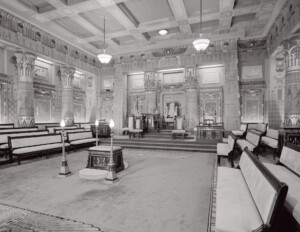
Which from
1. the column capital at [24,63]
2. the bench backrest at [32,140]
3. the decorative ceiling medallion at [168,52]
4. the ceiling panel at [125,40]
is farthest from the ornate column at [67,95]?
the decorative ceiling medallion at [168,52]

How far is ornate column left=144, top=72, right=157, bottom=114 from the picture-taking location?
12805mm

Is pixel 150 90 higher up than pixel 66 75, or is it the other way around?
pixel 66 75

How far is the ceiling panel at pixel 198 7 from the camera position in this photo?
7801 mm

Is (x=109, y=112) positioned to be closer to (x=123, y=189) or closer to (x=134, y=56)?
(x=134, y=56)

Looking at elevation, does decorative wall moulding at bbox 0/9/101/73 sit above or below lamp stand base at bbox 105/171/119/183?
above

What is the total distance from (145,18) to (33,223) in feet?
30.2

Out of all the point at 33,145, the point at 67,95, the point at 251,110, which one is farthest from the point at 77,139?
the point at 251,110

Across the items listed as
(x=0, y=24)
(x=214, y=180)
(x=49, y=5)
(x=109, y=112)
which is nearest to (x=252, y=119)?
(x=214, y=180)

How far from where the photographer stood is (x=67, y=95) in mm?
11945

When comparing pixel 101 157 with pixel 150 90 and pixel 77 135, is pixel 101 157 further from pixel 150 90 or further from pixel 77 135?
pixel 150 90

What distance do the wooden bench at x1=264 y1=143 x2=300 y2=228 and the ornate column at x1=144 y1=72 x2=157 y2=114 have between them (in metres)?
9.58

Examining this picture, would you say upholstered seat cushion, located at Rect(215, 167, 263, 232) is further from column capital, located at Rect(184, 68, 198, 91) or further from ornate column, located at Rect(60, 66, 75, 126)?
ornate column, located at Rect(60, 66, 75, 126)

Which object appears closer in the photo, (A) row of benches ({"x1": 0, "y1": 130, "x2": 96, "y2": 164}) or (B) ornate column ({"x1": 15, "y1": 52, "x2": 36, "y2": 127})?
(A) row of benches ({"x1": 0, "y1": 130, "x2": 96, "y2": 164})

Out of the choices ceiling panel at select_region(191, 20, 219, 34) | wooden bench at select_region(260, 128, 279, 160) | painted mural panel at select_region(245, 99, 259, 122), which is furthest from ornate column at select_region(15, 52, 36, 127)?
painted mural panel at select_region(245, 99, 259, 122)
